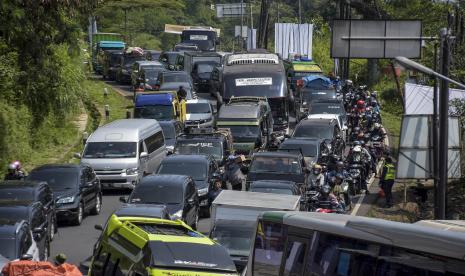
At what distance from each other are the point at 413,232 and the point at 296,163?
19.7m

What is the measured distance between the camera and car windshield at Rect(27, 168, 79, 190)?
27.2m

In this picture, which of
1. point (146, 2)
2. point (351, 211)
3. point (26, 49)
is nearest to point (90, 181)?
point (26, 49)

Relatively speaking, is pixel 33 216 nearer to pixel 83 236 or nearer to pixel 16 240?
pixel 16 240

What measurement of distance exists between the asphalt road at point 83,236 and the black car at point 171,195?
86cm

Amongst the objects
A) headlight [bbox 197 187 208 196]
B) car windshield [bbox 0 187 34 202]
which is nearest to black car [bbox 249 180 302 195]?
headlight [bbox 197 187 208 196]

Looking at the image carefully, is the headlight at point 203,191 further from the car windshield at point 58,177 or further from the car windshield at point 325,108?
the car windshield at point 325,108

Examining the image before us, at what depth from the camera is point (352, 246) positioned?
36.9 feet

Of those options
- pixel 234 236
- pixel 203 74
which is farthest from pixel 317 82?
pixel 234 236

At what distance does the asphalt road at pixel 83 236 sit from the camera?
23.3 m

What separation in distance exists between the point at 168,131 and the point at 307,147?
21.4 feet

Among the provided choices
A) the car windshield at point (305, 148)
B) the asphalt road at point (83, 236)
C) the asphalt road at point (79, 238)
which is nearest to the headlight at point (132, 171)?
the asphalt road at point (83, 236)

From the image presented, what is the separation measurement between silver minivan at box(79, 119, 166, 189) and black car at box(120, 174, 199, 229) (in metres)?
5.44

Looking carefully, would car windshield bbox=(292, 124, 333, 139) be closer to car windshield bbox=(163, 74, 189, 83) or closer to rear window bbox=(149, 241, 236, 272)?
car windshield bbox=(163, 74, 189, 83)

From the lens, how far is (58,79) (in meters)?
38.5
